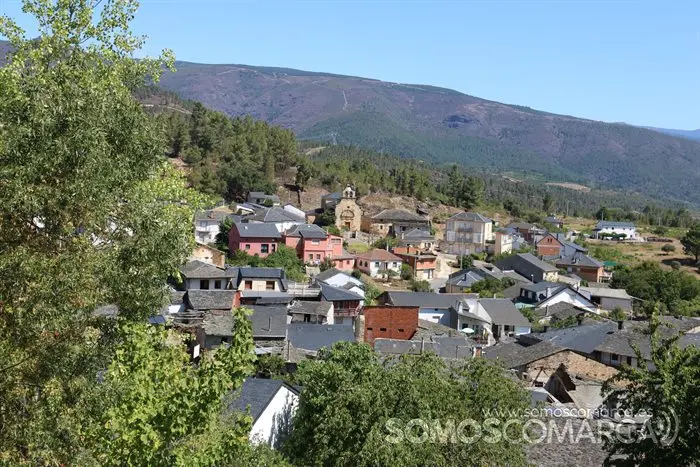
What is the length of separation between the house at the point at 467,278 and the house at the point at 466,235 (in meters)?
9.43

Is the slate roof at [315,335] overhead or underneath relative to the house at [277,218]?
underneath

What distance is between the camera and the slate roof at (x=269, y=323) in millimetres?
24016

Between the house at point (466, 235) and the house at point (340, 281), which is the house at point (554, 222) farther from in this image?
the house at point (340, 281)

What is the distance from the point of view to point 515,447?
10.6 meters

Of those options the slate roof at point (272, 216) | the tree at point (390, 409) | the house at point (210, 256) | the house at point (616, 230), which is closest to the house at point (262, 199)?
the slate roof at point (272, 216)

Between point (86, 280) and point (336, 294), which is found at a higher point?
point (86, 280)

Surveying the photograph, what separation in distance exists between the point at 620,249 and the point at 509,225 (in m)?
12.5

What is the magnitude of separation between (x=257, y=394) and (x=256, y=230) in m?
32.1

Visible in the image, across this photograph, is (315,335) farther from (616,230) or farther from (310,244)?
(616,230)

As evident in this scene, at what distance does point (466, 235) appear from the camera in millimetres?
60188

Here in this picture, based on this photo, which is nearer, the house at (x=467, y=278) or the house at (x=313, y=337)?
the house at (x=313, y=337)

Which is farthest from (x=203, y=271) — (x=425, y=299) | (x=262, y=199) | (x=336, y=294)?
(x=262, y=199)

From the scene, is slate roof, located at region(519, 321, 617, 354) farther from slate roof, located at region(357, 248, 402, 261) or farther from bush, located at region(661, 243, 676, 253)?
bush, located at region(661, 243, 676, 253)

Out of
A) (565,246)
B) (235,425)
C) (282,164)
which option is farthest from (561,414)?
(282,164)
